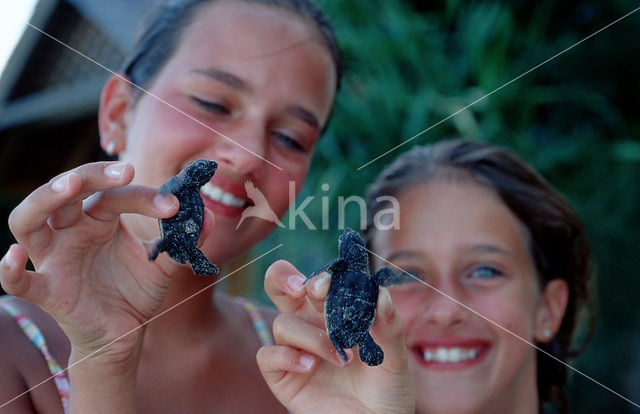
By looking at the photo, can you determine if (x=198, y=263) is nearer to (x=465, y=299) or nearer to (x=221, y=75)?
(x=221, y=75)

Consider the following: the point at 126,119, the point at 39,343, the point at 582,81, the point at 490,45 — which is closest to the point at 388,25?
the point at 490,45

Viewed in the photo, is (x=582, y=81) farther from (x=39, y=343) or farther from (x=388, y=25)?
(x=39, y=343)

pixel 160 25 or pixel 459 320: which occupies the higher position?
pixel 160 25

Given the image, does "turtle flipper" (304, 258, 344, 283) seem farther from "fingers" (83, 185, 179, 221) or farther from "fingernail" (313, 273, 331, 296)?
"fingers" (83, 185, 179, 221)

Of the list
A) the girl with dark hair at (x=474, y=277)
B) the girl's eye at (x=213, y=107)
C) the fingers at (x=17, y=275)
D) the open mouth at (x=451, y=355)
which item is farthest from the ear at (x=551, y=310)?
the fingers at (x=17, y=275)

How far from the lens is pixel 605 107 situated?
121cm

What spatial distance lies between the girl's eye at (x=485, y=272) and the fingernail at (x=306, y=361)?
0.29 meters

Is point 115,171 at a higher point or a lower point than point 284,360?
higher

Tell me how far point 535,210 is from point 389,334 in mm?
423

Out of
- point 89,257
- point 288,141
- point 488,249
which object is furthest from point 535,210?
point 89,257

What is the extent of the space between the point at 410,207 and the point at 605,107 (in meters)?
0.74

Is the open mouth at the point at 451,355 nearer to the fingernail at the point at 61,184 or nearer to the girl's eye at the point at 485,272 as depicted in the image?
the girl's eye at the point at 485,272

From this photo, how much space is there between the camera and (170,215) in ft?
1.29

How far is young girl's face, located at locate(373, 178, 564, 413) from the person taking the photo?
66 cm
